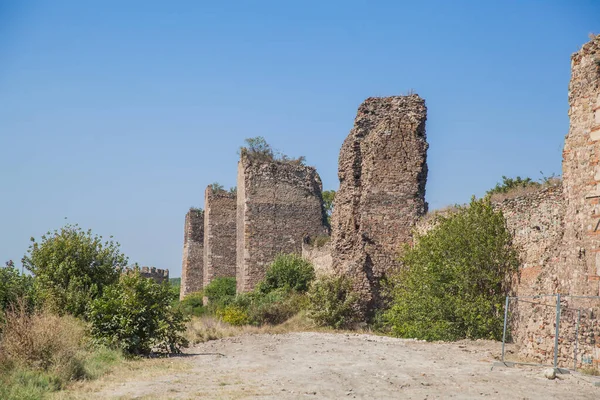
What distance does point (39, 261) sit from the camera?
17562 mm

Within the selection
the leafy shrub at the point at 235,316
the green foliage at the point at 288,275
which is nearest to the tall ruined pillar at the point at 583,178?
the leafy shrub at the point at 235,316

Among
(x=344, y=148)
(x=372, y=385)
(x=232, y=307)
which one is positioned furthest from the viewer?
(x=232, y=307)

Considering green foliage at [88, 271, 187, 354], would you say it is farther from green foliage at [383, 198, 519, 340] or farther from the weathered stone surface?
the weathered stone surface

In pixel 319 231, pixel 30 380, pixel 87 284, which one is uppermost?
pixel 319 231

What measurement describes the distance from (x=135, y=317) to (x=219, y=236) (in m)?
24.8

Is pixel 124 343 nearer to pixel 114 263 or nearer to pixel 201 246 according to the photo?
pixel 114 263

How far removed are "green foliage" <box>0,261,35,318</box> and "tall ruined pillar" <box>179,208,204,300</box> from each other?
2789 cm

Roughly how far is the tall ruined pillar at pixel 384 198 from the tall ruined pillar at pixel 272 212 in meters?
9.16

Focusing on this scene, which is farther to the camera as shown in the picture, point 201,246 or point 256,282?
point 201,246

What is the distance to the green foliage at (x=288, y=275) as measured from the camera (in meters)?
28.8

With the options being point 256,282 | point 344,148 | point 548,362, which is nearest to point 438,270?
point 548,362

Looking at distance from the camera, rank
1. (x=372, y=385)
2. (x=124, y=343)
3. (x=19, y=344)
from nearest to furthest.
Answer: (x=372, y=385), (x=19, y=344), (x=124, y=343)

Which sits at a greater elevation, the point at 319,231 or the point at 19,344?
the point at 319,231

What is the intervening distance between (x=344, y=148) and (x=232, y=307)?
7.48m
